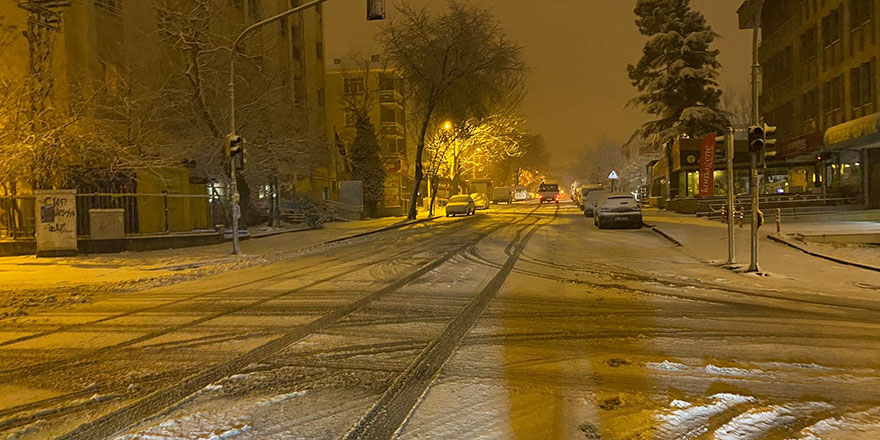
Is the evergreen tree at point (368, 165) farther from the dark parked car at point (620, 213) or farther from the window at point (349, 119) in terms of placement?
the dark parked car at point (620, 213)

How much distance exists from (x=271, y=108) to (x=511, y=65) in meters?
16.3

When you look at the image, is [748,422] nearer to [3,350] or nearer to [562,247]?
[3,350]

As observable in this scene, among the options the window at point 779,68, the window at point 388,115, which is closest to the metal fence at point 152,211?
the window at point 779,68

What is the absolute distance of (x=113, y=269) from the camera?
15.0 meters

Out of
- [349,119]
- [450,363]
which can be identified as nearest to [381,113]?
[349,119]

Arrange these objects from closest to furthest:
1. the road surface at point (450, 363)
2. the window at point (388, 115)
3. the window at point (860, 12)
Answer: the road surface at point (450, 363)
the window at point (860, 12)
the window at point (388, 115)

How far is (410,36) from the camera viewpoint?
117 ft

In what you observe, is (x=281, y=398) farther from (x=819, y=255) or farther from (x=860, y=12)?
(x=860, y=12)

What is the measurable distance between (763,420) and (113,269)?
15.4 metres

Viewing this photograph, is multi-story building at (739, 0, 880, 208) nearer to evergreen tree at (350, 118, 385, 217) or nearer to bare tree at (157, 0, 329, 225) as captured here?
bare tree at (157, 0, 329, 225)

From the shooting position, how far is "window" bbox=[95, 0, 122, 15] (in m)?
23.1

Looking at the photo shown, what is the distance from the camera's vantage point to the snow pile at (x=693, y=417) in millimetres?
3980

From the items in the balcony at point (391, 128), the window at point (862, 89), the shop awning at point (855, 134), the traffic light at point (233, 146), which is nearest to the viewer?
the traffic light at point (233, 146)

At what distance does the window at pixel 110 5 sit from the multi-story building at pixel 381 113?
2604 centimetres
